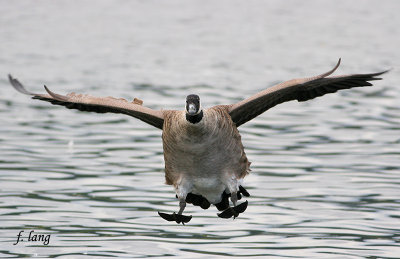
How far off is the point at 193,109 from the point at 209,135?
77 cm

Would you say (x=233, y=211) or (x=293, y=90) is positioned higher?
(x=293, y=90)

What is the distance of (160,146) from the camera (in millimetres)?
18688

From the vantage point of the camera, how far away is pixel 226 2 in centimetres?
4366

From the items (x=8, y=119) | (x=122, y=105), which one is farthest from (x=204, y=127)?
(x=8, y=119)

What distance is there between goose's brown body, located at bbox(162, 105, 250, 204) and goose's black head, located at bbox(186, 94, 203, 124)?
0.08 meters

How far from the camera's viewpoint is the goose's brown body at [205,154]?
1156 cm

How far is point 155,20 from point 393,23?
9981 mm

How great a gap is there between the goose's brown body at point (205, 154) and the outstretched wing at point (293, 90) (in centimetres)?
35

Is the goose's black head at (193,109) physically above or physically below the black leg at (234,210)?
above
